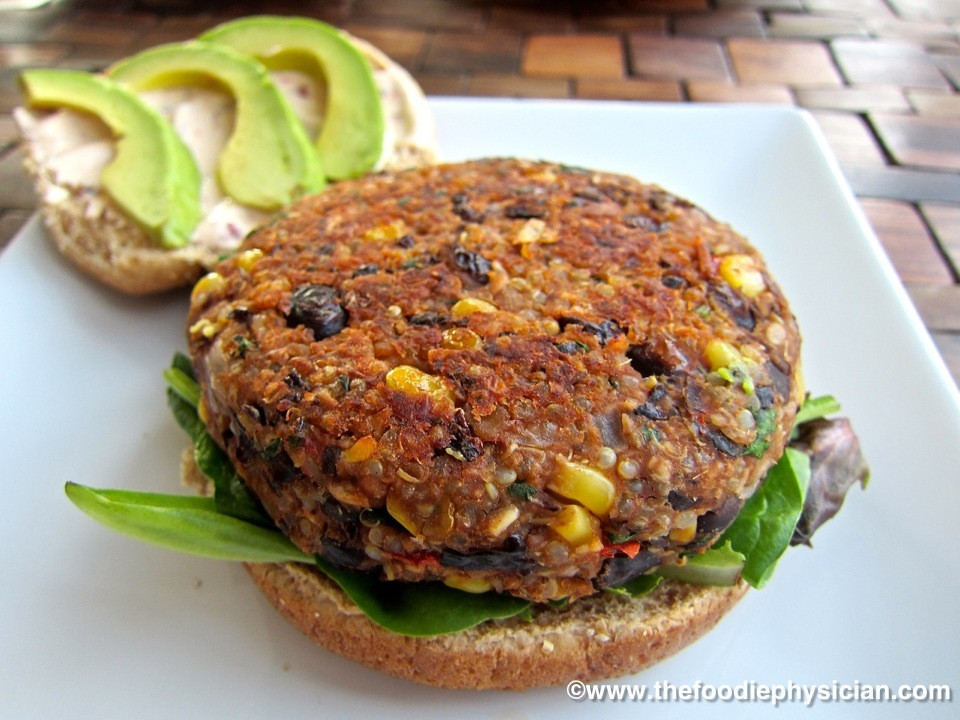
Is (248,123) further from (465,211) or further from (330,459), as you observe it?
(330,459)

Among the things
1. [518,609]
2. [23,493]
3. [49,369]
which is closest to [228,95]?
[49,369]

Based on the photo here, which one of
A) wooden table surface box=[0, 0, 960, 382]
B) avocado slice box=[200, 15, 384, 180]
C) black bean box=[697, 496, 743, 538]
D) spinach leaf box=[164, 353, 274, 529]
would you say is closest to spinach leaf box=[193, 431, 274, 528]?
spinach leaf box=[164, 353, 274, 529]

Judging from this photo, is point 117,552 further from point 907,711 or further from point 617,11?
point 617,11

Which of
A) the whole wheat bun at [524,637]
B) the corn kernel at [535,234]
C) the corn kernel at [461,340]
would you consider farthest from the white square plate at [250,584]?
the corn kernel at [535,234]

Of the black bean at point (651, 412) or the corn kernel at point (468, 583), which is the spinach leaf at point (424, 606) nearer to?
the corn kernel at point (468, 583)

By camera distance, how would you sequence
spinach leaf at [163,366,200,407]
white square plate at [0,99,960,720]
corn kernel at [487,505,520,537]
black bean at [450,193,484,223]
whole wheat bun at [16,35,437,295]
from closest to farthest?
corn kernel at [487,505,520,537], white square plate at [0,99,960,720], black bean at [450,193,484,223], spinach leaf at [163,366,200,407], whole wheat bun at [16,35,437,295]

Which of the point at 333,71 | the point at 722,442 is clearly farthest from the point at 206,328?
the point at 333,71

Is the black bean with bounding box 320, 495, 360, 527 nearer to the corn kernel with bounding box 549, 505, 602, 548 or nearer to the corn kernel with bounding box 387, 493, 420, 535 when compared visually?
the corn kernel with bounding box 387, 493, 420, 535
